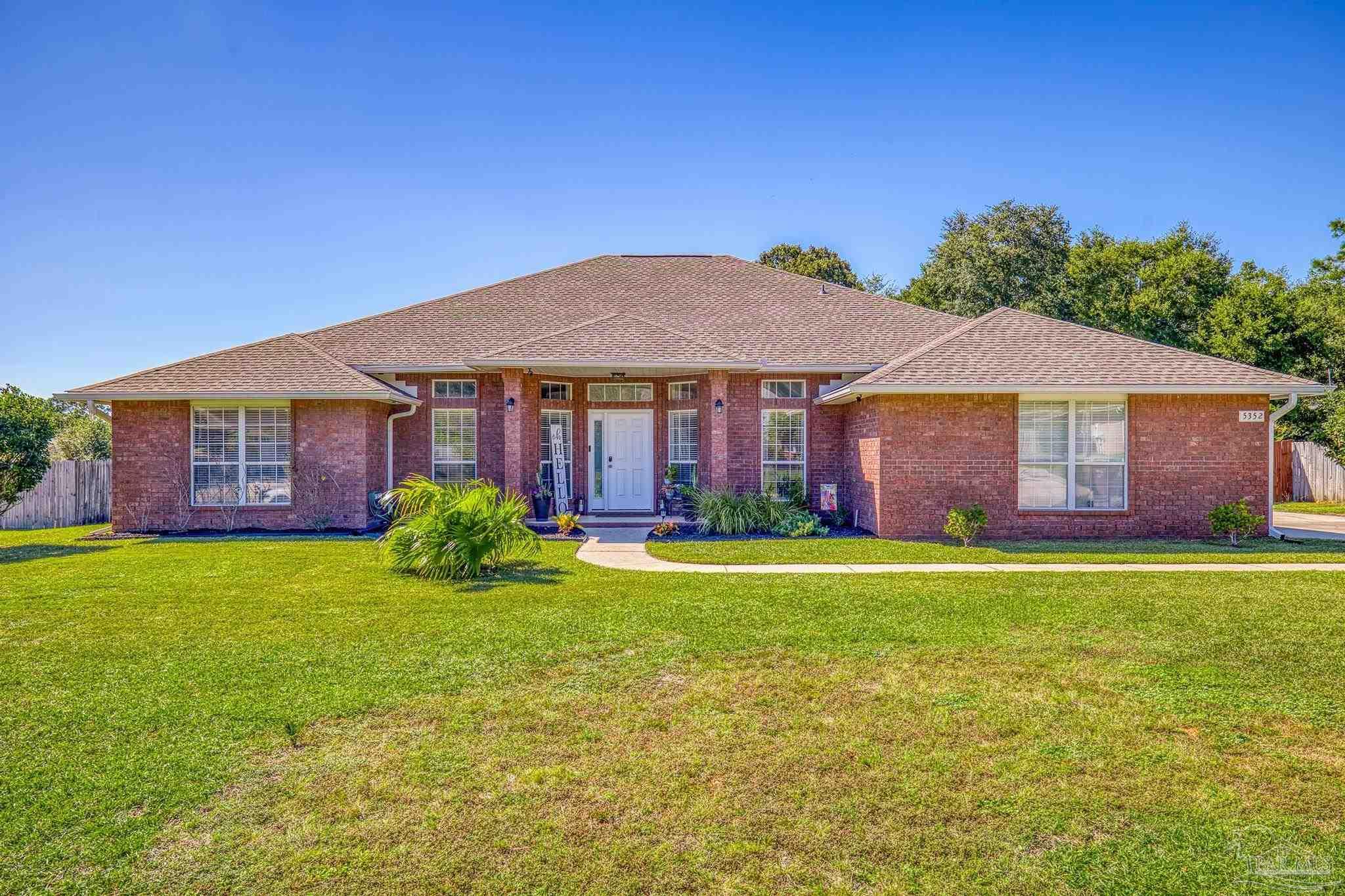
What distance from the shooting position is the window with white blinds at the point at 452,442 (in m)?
16.0

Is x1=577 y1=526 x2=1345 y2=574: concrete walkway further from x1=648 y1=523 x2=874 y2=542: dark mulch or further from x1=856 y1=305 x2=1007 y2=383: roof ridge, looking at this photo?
x1=856 y1=305 x2=1007 y2=383: roof ridge

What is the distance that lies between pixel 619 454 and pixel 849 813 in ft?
44.5

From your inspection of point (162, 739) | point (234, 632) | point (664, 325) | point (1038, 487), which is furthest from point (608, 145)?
point (162, 739)

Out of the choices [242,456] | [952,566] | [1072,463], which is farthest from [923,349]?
[242,456]

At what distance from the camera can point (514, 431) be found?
14.6 metres

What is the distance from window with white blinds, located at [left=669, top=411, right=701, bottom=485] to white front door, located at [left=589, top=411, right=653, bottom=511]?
0.51 m

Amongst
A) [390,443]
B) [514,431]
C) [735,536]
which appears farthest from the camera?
[390,443]

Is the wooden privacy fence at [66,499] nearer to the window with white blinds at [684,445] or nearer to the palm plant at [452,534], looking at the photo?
the palm plant at [452,534]

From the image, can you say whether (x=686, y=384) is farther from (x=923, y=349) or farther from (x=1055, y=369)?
(x=1055, y=369)

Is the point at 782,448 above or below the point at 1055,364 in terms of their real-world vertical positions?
below

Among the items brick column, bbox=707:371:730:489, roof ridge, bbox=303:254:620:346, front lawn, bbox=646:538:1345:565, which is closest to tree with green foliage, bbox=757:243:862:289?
roof ridge, bbox=303:254:620:346

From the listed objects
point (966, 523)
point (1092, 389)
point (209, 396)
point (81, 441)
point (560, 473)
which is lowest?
point (966, 523)

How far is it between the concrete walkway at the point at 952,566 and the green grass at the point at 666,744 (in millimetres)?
1907

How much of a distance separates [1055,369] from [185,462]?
17.0 metres
